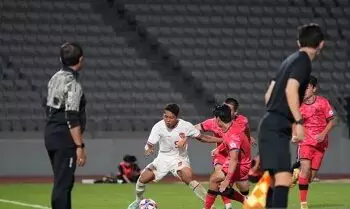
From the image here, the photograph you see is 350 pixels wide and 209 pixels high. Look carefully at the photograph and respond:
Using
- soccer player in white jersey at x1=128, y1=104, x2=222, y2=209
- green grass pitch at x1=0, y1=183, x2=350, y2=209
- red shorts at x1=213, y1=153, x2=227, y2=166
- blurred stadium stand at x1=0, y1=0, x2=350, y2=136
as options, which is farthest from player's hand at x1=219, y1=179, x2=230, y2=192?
blurred stadium stand at x1=0, y1=0, x2=350, y2=136

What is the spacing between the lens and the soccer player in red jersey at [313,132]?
16.5m

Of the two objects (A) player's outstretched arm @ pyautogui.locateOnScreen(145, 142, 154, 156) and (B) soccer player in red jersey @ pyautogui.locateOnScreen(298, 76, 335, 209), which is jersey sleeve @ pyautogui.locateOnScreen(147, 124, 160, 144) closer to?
(A) player's outstretched arm @ pyautogui.locateOnScreen(145, 142, 154, 156)

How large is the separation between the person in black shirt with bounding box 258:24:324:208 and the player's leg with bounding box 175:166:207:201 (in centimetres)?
534

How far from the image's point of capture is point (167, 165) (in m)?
15.9

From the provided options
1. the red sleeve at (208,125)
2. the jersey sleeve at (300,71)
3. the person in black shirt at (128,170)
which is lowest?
the person in black shirt at (128,170)

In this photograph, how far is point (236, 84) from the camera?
94.9 ft

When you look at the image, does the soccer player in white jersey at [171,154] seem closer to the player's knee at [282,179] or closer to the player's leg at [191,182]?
the player's leg at [191,182]

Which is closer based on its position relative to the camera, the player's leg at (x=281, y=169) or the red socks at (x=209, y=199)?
the player's leg at (x=281, y=169)

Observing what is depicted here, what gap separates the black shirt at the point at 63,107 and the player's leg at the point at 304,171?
5.92 meters

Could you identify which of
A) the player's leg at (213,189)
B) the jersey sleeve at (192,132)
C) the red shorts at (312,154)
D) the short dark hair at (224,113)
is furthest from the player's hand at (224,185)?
the red shorts at (312,154)

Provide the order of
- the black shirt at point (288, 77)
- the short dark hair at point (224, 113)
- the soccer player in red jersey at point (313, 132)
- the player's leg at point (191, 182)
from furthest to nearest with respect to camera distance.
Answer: the soccer player in red jersey at point (313, 132) < the player's leg at point (191, 182) < the short dark hair at point (224, 113) < the black shirt at point (288, 77)

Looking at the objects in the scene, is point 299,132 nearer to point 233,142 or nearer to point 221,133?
point 233,142

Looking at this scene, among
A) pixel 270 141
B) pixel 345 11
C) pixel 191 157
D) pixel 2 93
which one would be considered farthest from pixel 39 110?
pixel 270 141

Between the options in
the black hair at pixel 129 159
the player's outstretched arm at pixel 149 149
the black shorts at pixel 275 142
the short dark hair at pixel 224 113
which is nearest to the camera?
the black shorts at pixel 275 142
